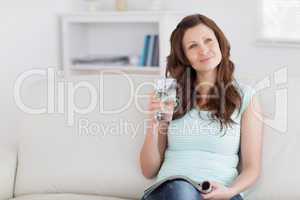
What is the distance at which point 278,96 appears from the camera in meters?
2.07

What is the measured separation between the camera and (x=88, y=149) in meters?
2.25

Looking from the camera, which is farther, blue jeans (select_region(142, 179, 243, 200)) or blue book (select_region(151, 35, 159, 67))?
blue book (select_region(151, 35, 159, 67))

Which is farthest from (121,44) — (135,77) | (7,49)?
(135,77)

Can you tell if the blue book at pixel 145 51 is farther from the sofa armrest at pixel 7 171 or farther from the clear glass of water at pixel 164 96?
the clear glass of water at pixel 164 96

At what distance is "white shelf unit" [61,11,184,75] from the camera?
348 cm

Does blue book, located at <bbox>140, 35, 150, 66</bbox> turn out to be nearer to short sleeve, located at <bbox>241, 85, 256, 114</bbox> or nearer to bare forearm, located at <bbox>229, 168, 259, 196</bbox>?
short sleeve, located at <bbox>241, 85, 256, 114</bbox>

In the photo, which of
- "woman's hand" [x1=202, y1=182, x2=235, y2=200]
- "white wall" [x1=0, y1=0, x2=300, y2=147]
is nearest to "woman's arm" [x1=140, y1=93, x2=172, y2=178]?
"woman's hand" [x1=202, y1=182, x2=235, y2=200]

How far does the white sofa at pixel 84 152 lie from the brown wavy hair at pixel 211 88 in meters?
0.18

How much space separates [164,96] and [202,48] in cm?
23

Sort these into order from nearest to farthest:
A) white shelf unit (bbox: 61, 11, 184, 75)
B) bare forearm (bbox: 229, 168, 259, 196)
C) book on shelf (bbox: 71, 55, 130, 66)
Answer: bare forearm (bbox: 229, 168, 259, 196)
white shelf unit (bbox: 61, 11, 184, 75)
book on shelf (bbox: 71, 55, 130, 66)

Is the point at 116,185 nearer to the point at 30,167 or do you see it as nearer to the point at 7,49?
the point at 30,167

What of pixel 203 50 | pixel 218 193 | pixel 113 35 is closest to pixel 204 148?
pixel 218 193

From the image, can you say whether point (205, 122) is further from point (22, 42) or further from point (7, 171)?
point (22, 42)

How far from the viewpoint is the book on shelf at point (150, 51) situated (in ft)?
11.8
